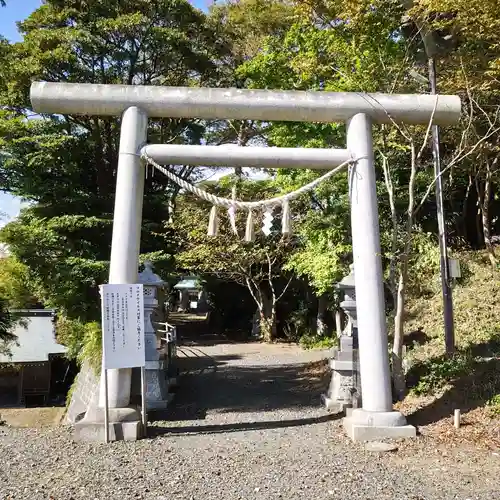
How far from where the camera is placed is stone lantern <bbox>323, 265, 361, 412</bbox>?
297 inches

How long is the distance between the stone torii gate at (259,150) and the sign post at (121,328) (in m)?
0.24

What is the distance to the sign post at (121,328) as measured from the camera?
576cm

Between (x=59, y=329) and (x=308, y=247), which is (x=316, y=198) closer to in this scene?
(x=308, y=247)

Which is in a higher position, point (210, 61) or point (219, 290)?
point (210, 61)

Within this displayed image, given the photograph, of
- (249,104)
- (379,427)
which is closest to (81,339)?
(249,104)

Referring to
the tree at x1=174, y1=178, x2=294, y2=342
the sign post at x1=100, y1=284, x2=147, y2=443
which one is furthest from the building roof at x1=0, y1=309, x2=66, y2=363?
the sign post at x1=100, y1=284, x2=147, y2=443

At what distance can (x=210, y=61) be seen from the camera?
54.4ft

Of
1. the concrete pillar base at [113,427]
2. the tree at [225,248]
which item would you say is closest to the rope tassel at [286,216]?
the concrete pillar base at [113,427]

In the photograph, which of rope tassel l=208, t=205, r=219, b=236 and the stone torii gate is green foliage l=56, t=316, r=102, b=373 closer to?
the stone torii gate

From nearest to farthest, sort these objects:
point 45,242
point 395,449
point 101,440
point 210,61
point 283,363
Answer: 1. point 395,449
2. point 101,440
3. point 45,242
4. point 283,363
5. point 210,61

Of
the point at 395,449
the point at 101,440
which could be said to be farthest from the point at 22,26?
the point at 395,449

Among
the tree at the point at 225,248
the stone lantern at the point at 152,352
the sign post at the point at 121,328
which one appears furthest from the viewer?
the tree at the point at 225,248

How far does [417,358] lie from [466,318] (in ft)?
7.14

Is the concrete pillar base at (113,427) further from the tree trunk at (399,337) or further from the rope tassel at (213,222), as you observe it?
the tree trunk at (399,337)
